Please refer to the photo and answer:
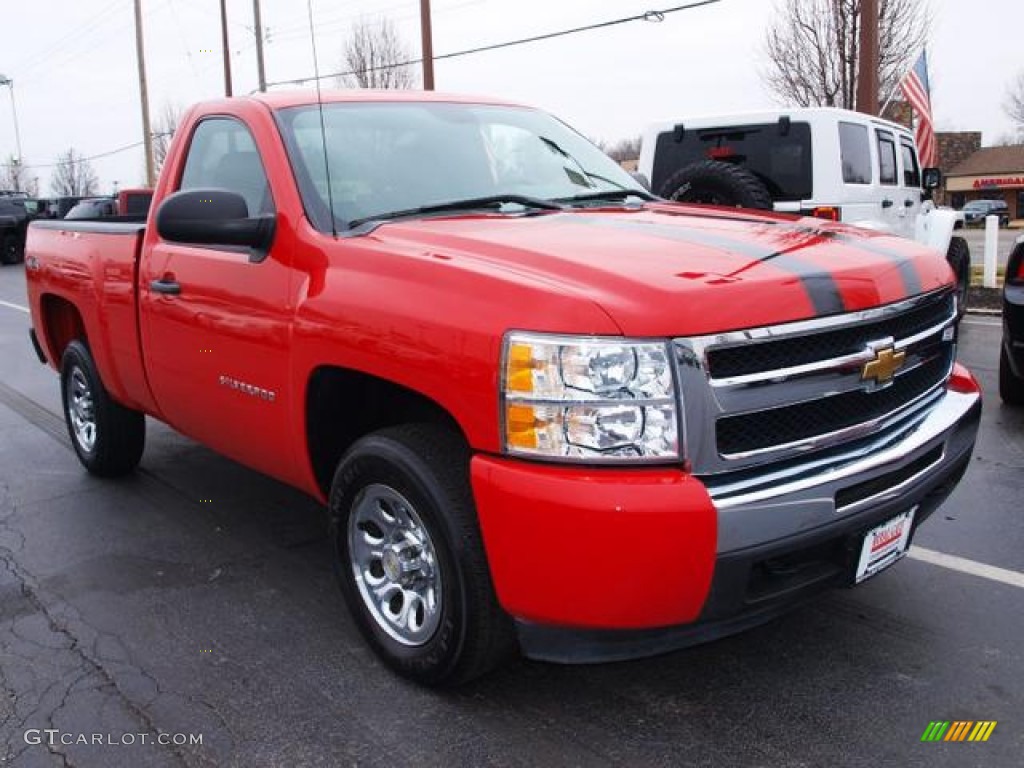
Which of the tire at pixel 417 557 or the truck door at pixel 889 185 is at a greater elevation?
the truck door at pixel 889 185

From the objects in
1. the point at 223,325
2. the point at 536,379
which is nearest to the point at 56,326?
the point at 223,325

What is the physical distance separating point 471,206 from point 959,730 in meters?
2.31

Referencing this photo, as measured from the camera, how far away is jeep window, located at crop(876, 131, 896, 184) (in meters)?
9.57

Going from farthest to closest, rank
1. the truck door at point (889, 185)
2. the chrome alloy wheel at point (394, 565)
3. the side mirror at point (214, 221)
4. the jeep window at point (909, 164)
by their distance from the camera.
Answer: the jeep window at point (909, 164)
the truck door at point (889, 185)
the side mirror at point (214, 221)
the chrome alloy wheel at point (394, 565)

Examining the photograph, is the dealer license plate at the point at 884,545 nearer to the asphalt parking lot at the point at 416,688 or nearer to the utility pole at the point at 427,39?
the asphalt parking lot at the point at 416,688

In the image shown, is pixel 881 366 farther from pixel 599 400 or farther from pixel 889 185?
pixel 889 185

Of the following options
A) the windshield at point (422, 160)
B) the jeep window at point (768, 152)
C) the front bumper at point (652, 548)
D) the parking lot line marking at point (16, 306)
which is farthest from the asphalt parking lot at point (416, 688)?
the parking lot line marking at point (16, 306)

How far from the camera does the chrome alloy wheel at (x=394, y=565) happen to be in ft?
9.65

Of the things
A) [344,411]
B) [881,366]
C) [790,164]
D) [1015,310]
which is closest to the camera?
[881,366]

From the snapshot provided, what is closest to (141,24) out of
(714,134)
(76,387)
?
(714,134)

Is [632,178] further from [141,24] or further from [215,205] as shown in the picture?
[141,24]

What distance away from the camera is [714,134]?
30.5 feet

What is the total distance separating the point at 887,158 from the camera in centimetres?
973

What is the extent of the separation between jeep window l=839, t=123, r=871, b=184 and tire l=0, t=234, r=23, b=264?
85.9ft
